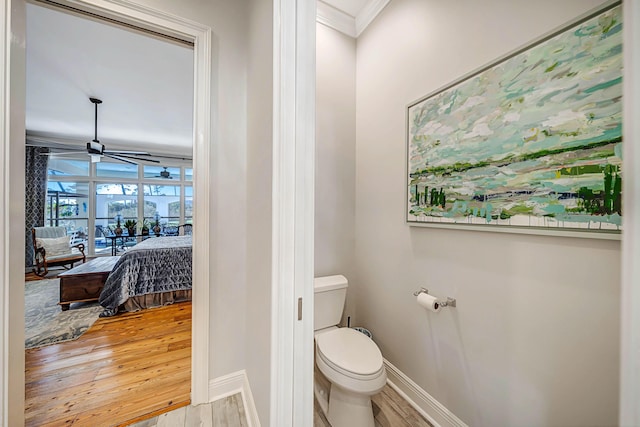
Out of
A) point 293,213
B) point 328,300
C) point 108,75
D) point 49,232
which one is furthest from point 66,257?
point 293,213

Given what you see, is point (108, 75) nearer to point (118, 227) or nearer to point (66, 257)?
point (66, 257)

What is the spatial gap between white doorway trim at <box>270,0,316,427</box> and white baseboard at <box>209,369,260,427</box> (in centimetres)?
71

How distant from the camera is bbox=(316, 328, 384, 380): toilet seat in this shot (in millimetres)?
1206

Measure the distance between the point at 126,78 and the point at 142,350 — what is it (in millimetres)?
2992

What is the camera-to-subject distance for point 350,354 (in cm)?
134

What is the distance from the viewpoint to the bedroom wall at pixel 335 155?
185 centimetres

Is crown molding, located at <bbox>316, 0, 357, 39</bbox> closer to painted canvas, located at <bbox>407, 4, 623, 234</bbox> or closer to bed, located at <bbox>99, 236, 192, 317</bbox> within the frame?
painted canvas, located at <bbox>407, 4, 623, 234</bbox>

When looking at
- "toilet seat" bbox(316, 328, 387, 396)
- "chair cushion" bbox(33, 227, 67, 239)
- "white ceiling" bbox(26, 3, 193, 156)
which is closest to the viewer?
"toilet seat" bbox(316, 328, 387, 396)

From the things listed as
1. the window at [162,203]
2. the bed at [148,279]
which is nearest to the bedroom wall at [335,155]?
the bed at [148,279]

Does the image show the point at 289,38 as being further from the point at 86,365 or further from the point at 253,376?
the point at 86,365

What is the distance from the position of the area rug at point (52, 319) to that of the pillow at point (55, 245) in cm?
102

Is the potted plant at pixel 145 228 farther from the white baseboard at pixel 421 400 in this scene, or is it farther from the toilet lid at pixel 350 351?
the white baseboard at pixel 421 400

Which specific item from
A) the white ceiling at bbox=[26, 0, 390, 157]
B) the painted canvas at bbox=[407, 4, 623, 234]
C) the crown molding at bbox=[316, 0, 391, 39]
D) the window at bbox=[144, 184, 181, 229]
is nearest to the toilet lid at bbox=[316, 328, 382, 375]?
the painted canvas at bbox=[407, 4, 623, 234]

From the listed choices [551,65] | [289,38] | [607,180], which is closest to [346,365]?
[607,180]
